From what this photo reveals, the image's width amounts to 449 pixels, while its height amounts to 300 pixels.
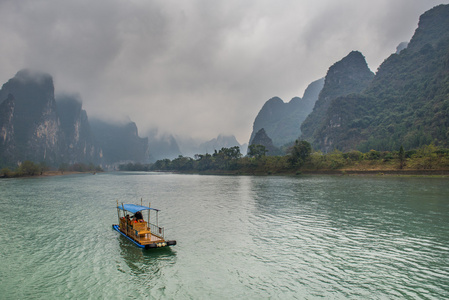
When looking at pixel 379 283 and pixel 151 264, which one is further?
pixel 151 264

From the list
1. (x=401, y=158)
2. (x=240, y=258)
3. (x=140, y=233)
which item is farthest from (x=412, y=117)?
(x=140, y=233)

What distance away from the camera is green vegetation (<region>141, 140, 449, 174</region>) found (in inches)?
3105

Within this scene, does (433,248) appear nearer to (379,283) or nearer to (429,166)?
(379,283)

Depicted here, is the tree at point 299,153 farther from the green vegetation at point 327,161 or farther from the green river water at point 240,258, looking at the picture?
the green river water at point 240,258

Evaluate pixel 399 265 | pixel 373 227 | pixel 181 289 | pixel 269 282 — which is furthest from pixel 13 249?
pixel 373 227

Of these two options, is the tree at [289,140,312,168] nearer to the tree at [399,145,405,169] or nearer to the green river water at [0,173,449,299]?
the tree at [399,145,405,169]

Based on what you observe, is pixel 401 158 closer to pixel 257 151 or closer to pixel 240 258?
pixel 257 151

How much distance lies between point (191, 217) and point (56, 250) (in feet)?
43.4

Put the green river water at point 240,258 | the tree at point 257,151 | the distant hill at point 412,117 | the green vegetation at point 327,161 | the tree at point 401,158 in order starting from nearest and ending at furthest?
the green river water at point 240,258 < the green vegetation at point 327,161 < the tree at point 401,158 < the distant hill at point 412,117 < the tree at point 257,151

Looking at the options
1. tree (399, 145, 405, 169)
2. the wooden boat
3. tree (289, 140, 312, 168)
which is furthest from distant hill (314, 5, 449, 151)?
the wooden boat

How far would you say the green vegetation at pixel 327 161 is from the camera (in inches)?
3105

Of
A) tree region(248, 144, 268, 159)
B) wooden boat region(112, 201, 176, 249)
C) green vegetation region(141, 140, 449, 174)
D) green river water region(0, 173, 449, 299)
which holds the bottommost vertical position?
green river water region(0, 173, 449, 299)

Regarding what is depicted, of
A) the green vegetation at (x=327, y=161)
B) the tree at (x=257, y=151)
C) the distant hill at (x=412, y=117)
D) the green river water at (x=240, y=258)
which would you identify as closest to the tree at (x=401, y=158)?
the green vegetation at (x=327, y=161)

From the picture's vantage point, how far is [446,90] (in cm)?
13800
